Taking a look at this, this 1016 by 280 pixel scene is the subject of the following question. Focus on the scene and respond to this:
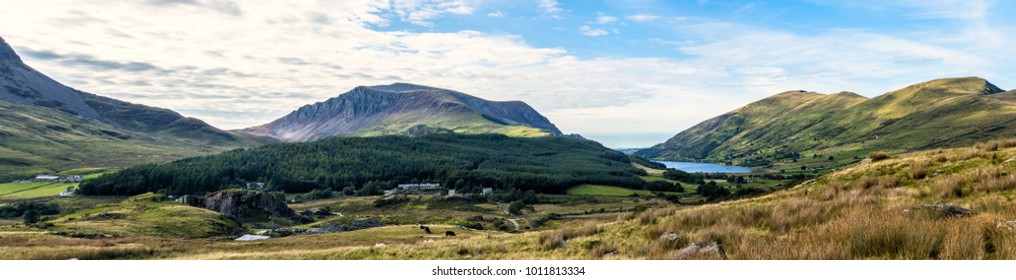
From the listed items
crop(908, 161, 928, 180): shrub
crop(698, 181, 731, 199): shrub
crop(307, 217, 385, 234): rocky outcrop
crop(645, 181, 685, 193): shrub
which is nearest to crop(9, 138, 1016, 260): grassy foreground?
crop(908, 161, 928, 180): shrub

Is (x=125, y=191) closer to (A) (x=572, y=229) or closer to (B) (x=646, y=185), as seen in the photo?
(B) (x=646, y=185)

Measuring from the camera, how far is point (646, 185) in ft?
644

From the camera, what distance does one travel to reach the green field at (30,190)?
151 metres

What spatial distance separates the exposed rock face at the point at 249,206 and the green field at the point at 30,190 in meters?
96.2

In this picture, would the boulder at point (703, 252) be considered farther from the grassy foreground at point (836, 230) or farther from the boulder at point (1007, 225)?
the boulder at point (1007, 225)

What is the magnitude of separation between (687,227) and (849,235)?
553cm

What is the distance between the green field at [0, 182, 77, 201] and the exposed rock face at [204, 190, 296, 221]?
96214mm

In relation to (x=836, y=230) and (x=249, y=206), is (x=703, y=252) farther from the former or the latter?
(x=249, y=206)

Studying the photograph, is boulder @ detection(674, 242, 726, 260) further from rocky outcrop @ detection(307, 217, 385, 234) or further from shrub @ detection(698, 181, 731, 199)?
shrub @ detection(698, 181, 731, 199)

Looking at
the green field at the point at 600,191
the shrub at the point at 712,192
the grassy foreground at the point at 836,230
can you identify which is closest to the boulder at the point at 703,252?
the grassy foreground at the point at 836,230

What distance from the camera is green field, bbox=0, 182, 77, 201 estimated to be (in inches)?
5945

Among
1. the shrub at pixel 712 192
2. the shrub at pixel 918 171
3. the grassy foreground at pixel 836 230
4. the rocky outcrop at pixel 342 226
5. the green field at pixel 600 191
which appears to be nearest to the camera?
the grassy foreground at pixel 836 230

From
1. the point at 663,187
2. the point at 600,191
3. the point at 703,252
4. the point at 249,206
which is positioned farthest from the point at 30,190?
the point at 703,252
